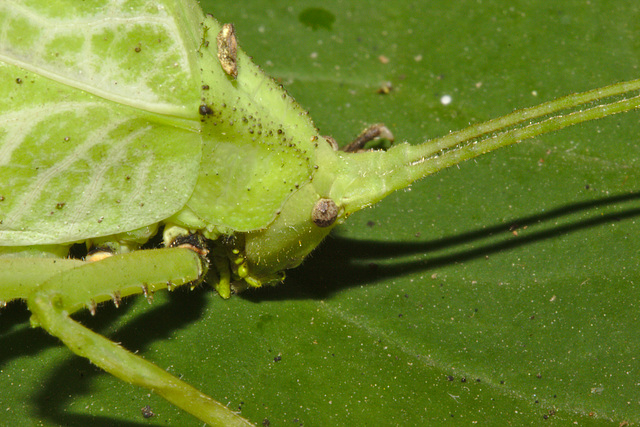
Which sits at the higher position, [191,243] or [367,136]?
[367,136]

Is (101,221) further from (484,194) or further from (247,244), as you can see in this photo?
(484,194)

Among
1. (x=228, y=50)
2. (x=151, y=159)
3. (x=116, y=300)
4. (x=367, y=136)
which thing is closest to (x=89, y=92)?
(x=151, y=159)

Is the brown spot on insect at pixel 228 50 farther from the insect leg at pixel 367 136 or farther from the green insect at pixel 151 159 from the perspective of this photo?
the insect leg at pixel 367 136

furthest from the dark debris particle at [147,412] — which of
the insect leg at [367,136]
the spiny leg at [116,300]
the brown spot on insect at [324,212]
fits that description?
the insect leg at [367,136]

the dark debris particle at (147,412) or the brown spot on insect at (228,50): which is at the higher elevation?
the brown spot on insect at (228,50)

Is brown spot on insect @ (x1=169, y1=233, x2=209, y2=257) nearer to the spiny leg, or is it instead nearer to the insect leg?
the spiny leg

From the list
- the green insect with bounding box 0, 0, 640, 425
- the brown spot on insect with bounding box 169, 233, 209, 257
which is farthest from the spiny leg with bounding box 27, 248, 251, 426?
the brown spot on insect with bounding box 169, 233, 209, 257

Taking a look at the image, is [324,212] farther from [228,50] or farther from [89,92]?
[89,92]

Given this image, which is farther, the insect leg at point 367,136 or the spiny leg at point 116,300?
the insect leg at point 367,136
